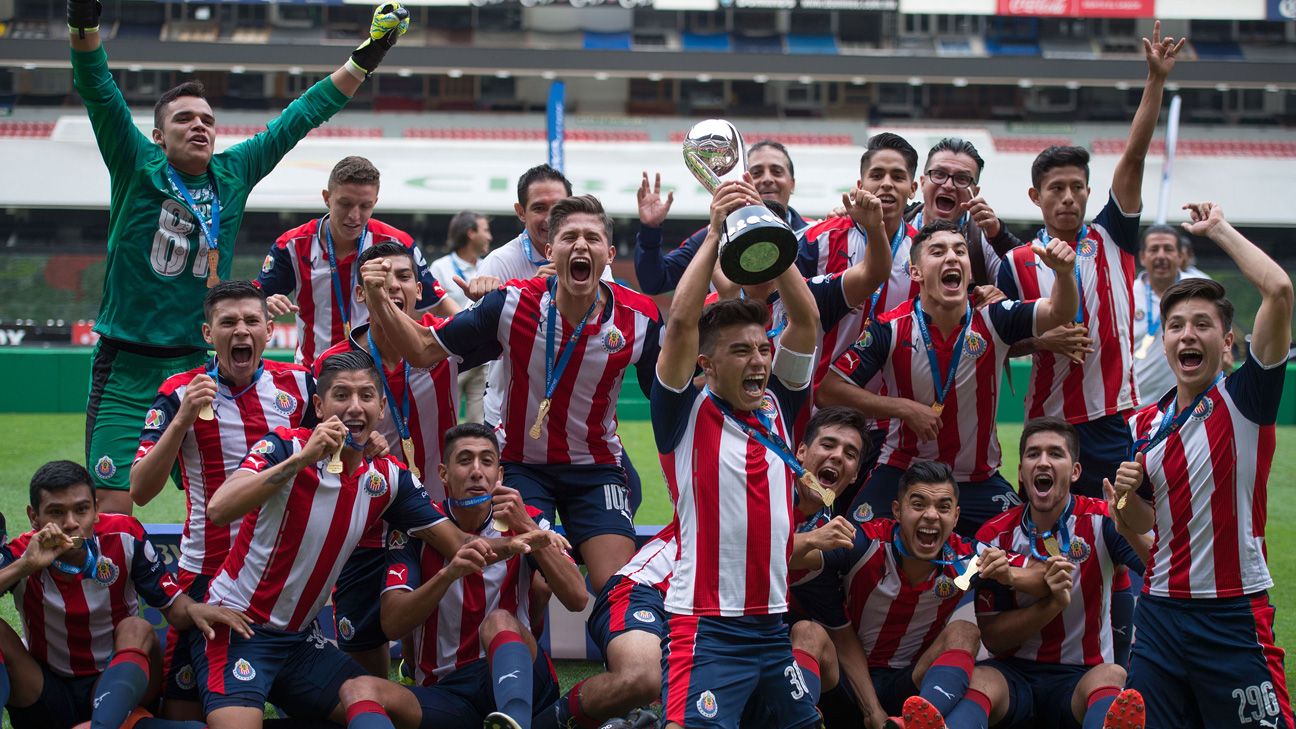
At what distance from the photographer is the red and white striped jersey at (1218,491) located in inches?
167

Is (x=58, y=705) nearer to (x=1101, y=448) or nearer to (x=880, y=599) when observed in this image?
(x=880, y=599)

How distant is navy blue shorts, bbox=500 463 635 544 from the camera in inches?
199

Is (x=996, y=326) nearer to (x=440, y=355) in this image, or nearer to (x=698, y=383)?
(x=698, y=383)

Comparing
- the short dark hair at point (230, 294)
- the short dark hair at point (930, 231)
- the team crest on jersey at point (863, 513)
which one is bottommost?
the team crest on jersey at point (863, 513)

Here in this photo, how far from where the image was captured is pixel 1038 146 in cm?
2678

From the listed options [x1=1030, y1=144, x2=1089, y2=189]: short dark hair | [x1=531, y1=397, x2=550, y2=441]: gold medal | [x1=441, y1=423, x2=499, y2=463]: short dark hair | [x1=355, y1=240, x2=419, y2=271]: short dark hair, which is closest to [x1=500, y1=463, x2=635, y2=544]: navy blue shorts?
[x1=531, y1=397, x2=550, y2=441]: gold medal

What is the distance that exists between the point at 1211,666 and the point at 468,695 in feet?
8.14

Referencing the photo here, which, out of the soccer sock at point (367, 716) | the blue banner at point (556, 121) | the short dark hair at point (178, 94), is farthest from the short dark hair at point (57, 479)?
the blue banner at point (556, 121)

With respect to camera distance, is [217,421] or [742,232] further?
[217,421]

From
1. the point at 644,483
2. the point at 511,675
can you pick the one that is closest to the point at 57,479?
the point at 511,675

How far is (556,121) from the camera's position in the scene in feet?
54.6

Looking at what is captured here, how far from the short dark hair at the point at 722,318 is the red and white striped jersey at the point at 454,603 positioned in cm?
112

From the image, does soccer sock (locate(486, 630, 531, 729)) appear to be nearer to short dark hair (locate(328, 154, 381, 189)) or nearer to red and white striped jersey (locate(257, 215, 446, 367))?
red and white striped jersey (locate(257, 215, 446, 367))

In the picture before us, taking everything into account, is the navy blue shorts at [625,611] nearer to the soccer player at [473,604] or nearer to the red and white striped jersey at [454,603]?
the soccer player at [473,604]
